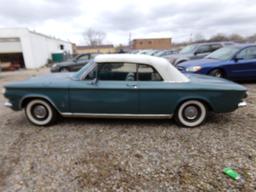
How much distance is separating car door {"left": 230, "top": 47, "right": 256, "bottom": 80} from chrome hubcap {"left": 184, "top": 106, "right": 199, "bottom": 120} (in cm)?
Answer: 404

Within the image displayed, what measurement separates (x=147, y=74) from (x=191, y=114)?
→ 1.18 meters

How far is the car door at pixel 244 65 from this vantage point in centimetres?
677

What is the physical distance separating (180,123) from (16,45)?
23.8 metres

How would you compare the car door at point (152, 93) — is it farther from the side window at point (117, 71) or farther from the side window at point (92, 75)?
the side window at point (92, 75)

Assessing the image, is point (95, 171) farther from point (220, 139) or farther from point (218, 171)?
point (220, 139)

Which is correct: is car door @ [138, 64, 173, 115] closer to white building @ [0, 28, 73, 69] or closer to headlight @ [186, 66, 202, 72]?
headlight @ [186, 66, 202, 72]

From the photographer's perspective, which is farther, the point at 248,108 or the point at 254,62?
the point at 254,62

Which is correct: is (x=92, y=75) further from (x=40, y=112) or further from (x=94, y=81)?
(x=40, y=112)

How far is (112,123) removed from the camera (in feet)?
13.0

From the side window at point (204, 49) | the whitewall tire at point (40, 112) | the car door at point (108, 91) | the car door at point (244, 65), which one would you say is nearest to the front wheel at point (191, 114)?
the car door at point (108, 91)

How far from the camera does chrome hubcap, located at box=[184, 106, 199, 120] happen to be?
12.2 feet

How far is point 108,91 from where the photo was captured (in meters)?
3.56

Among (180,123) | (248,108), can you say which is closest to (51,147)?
(180,123)

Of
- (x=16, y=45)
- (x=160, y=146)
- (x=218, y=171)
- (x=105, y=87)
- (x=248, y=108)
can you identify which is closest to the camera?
(x=218, y=171)
